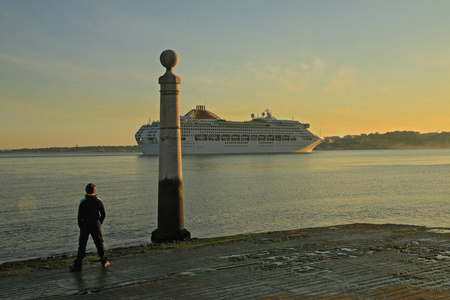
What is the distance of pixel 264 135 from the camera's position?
118 m

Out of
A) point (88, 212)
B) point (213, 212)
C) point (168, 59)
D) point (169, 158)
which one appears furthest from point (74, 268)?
point (213, 212)

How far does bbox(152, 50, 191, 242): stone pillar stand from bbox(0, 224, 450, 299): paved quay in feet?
5.89

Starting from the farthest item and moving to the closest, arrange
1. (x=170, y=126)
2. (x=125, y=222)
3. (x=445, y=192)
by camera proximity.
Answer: (x=445, y=192), (x=125, y=222), (x=170, y=126)

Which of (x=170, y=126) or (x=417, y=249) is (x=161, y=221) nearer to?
(x=170, y=126)

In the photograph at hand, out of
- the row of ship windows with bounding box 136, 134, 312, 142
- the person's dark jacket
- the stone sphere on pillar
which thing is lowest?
the person's dark jacket

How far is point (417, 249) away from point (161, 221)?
16.6 feet

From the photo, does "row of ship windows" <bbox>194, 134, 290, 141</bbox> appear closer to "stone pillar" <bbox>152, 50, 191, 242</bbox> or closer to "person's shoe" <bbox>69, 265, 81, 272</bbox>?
"stone pillar" <bbox>152, 50, 191, 242</bbox>

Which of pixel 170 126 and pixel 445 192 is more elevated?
pixel 170 126

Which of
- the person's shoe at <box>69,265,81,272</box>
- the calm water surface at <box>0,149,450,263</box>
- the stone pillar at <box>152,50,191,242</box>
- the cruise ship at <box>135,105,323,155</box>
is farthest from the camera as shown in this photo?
the cruise ship at <box>135,105,323,155</box>

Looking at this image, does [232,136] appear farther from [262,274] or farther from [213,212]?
[262,274]

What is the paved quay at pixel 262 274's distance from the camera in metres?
4.55

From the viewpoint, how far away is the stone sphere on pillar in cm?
924

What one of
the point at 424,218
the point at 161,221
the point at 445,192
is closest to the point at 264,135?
the point at 445,192

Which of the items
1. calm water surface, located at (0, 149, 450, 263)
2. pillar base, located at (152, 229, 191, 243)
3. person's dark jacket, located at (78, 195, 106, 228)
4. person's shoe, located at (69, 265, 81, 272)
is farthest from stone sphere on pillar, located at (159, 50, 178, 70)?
calm water surface, located at (0, 149, 450, 263)
